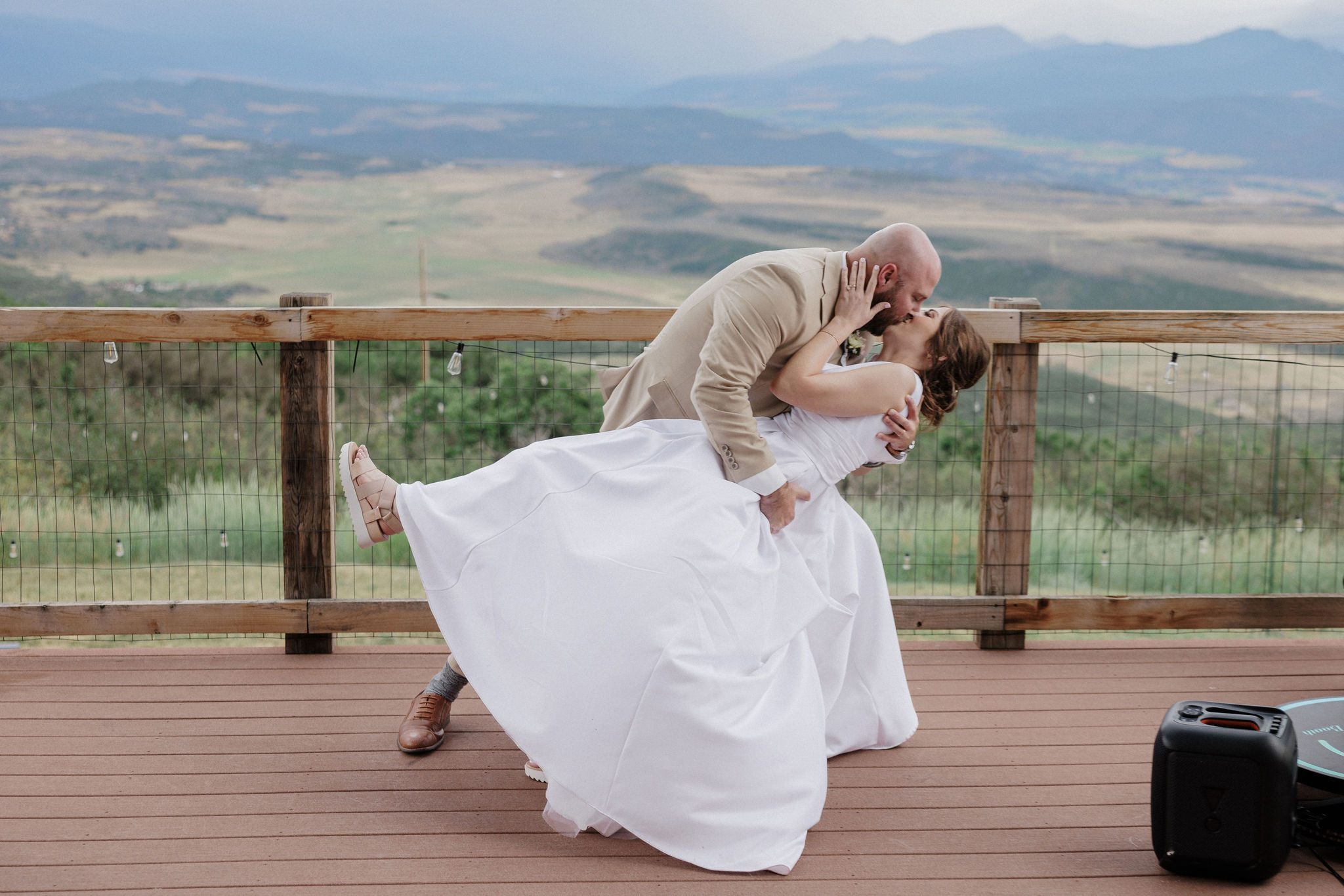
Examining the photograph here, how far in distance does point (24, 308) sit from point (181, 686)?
1286 mm

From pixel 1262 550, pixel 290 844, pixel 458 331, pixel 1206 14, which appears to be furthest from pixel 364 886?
pixel 1206 14

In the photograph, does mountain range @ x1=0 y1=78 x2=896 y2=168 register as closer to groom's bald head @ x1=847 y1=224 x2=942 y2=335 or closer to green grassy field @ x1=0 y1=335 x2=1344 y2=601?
green grassy field @ x1=0 y1=335 x2=1344 y2=601

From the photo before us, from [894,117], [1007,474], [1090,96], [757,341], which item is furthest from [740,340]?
[1090,96]

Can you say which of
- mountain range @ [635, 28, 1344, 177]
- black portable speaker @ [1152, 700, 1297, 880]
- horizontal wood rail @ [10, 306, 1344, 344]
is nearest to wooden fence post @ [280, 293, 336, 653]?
horizontal wood rail @ [10, 306, 1344, 344]

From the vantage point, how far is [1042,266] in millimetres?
52094

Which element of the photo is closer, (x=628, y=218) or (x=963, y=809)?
(x=963, y=809)

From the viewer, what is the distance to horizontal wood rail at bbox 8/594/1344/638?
11.4 feet

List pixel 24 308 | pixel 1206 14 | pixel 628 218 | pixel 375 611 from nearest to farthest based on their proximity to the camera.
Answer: pixel 24 308 → pixel 375 611 → pixel 628 218 → pixel 1206 14

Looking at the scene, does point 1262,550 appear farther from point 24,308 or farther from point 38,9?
point 38,9

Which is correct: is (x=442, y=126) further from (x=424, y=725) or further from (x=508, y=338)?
(x=424, y=725)

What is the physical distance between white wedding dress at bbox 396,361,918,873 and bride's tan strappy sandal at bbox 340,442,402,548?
0.16 feet

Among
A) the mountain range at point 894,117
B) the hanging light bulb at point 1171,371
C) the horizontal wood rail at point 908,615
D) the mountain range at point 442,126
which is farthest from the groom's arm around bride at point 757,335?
the mountain range at point 894,117

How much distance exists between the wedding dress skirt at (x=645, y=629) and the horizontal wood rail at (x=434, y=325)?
699 millimetres

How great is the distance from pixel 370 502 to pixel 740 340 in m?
0.99
